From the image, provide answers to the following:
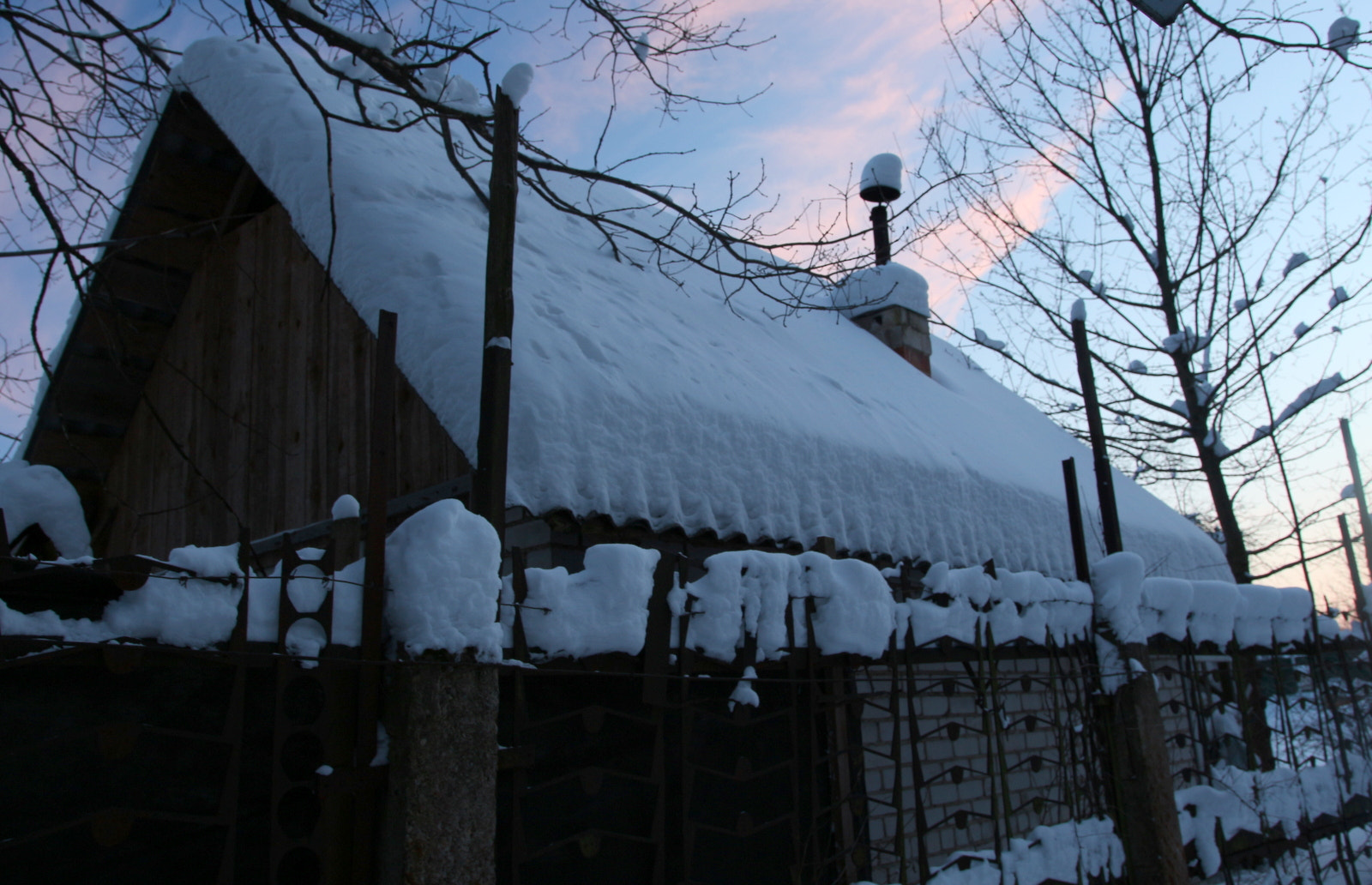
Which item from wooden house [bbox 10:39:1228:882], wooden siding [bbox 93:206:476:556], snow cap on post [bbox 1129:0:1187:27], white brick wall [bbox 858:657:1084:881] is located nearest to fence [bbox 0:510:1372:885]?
wooden house [bbox 10:39:1228:882]

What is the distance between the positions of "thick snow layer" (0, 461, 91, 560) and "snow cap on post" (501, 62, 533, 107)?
7.08 feet

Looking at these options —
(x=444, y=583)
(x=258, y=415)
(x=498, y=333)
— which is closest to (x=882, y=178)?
(x=258, y=415)

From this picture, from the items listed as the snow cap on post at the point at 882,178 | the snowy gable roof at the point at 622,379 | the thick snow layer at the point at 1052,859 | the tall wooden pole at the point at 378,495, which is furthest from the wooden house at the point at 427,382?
the snow cap on post at the point at 882,178

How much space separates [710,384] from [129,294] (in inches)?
173

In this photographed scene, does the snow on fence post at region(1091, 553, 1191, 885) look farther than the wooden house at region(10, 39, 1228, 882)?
Yes

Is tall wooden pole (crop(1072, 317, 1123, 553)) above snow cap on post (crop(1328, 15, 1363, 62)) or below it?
below

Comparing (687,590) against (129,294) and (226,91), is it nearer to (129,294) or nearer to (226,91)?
(226,91)

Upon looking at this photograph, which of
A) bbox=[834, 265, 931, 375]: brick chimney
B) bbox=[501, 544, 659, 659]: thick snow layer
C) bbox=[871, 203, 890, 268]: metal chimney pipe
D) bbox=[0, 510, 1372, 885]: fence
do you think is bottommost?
bbox=[0, 510, 1372, 885]: fence

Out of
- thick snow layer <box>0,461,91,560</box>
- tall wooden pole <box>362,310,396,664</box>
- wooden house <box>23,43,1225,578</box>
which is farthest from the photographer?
wooden house <box>23,43,1225,578</box>

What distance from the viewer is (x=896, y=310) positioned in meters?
10.4

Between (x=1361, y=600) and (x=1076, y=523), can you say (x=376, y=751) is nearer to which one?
(x=1076, y=523)

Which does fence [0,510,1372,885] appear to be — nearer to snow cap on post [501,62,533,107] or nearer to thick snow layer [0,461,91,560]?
thick snow layer [0,461,91,560]

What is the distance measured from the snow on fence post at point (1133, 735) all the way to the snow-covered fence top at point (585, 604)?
7.2 inches

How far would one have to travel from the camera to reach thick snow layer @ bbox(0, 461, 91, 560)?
3.55 m
